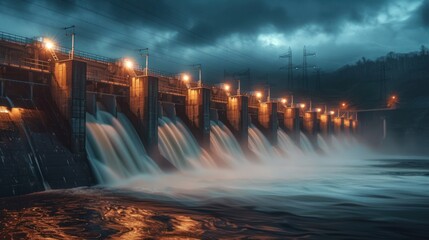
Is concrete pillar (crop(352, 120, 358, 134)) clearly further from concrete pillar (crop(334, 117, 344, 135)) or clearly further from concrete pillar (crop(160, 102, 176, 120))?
concrete pillar (crop(160, 102, 176, 120))

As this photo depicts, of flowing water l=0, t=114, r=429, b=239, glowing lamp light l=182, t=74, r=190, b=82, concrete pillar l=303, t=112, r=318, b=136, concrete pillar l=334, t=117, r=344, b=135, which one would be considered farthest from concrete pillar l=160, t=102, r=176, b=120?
concrete pillar l=334, t=117, r=344, b=135

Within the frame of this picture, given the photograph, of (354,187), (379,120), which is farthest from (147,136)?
(379,120)

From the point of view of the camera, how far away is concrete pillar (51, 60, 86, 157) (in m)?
22.9

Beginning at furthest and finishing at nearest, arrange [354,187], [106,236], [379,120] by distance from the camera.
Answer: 1. [379,120]
2. [354,187]
3. [106,236]

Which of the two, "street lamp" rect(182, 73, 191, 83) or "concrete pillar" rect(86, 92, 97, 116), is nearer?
"concrete pillar" rect(86, 92, 97, 116)

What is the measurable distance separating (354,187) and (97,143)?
16214 mm

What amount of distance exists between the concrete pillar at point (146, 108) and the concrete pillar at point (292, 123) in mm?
33939

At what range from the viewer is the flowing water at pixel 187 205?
11.8 m

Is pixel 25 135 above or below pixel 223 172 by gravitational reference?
above

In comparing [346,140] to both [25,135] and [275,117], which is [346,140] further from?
[25,135]

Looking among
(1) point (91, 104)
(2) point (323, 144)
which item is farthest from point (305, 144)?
(1) point (91, 104)

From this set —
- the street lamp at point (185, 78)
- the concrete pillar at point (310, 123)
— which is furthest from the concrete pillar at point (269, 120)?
the concrete pillar at point (310, 123)

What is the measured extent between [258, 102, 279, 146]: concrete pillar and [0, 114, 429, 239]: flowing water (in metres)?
20.9

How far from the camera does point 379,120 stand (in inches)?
4040
